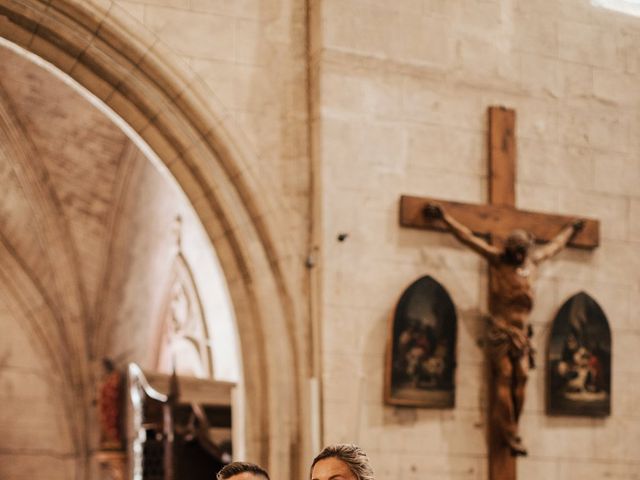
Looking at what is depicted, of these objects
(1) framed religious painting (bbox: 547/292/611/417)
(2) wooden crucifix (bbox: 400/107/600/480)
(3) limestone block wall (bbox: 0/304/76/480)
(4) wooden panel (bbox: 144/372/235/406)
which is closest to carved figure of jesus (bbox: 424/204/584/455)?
(2) wooden crucifix (bbox: 400/107/600/480)

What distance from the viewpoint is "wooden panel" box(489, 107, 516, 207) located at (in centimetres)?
863

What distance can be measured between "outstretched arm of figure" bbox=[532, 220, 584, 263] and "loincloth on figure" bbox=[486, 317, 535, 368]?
40cm

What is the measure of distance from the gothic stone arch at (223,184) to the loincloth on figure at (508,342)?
1.03 metres

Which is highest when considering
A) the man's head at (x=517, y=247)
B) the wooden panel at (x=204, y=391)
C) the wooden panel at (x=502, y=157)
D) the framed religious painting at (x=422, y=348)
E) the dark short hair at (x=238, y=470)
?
the wooden panel at (x=502, y=157)

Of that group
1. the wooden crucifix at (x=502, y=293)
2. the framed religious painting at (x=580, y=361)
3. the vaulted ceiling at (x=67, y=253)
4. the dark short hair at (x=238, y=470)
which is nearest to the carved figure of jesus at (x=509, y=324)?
the wooden crucifix at (x=502, y=293)

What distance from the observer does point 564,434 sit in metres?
8.64

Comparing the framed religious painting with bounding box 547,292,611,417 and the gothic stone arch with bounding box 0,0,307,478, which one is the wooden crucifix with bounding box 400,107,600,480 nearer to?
the framed religious painting with bounding box 547,292,611,417

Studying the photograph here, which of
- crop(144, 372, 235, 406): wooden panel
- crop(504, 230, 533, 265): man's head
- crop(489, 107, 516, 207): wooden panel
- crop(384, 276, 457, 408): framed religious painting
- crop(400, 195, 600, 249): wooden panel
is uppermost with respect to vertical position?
crop(489, 107, 516, 207): wooden panel

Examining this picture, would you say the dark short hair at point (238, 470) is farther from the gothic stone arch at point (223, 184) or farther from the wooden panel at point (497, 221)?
the wooden panel at point (497, 221)

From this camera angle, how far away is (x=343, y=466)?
423cm

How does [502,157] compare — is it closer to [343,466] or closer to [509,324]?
[509,324]

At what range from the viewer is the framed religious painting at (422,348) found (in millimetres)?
8219

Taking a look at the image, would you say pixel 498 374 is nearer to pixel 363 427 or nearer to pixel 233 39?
pixel 363 427

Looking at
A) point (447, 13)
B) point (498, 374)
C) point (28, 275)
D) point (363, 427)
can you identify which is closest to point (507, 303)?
point (498, 374)
